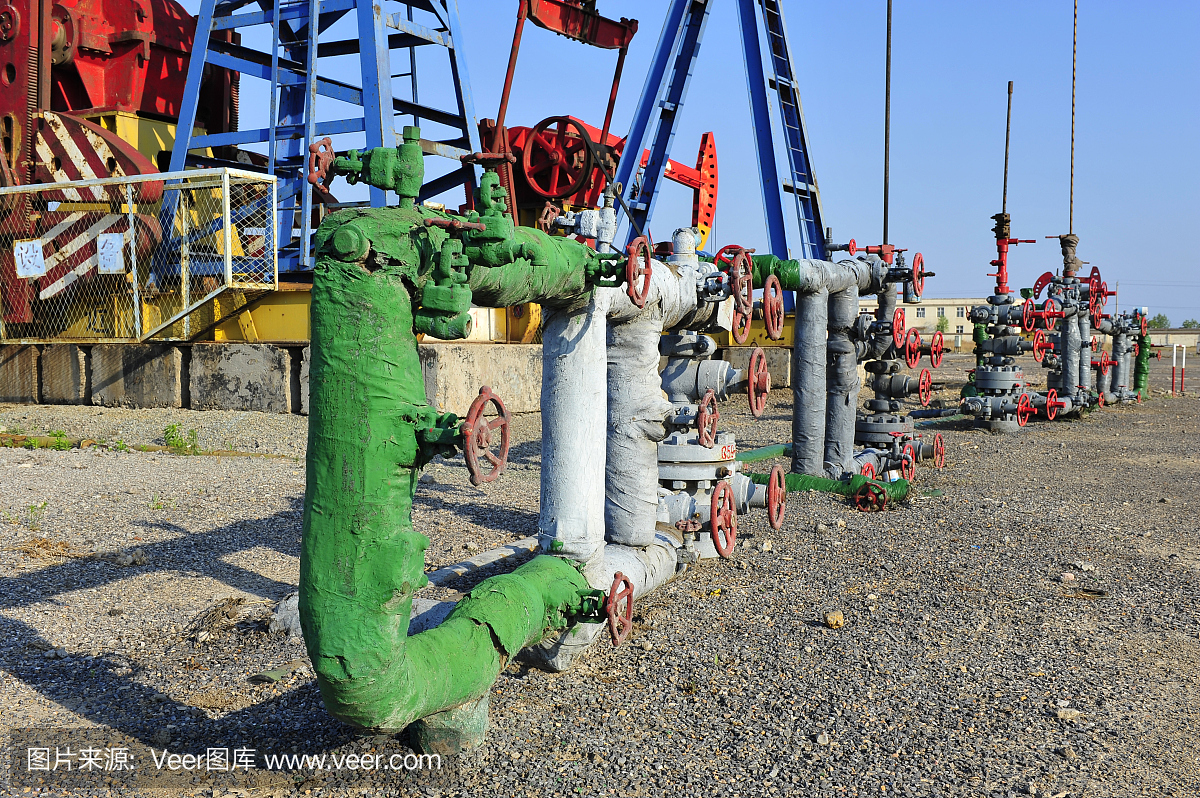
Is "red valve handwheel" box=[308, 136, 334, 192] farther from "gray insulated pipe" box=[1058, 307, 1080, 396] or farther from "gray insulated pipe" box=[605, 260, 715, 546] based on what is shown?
"gray insulated pipe" box=[1058, 307, 1080, 396]

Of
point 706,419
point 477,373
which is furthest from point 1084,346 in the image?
point 706,419

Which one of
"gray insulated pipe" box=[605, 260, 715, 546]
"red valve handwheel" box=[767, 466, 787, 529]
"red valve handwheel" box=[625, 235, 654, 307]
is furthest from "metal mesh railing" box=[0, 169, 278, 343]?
"red valve handwheel" box=[625, 235, 654, 307]

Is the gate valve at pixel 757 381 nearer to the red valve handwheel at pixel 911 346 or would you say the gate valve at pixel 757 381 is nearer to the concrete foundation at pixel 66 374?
the red valve handwheel at pixel 911 346

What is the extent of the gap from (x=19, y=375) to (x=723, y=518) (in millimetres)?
8617

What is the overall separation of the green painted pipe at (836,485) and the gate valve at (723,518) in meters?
2.30

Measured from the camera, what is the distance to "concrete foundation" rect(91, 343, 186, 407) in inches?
346

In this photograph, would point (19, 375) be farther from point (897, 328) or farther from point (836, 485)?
point (897, 328)

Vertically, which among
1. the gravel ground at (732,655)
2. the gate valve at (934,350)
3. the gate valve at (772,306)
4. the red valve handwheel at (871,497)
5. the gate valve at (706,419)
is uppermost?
the gate valve at (772,306)

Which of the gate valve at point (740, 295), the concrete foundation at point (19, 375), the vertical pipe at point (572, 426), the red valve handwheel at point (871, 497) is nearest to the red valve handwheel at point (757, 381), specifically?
the gate valve at point (740, 295)

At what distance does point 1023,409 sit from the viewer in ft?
34.5

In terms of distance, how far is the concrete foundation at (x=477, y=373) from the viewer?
835 centimetres

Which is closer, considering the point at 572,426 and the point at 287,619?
the point at 572,426

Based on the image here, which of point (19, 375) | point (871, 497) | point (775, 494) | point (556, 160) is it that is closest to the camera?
point (775, 494)

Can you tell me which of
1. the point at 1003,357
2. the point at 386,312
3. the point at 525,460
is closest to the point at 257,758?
the point at 386,312
